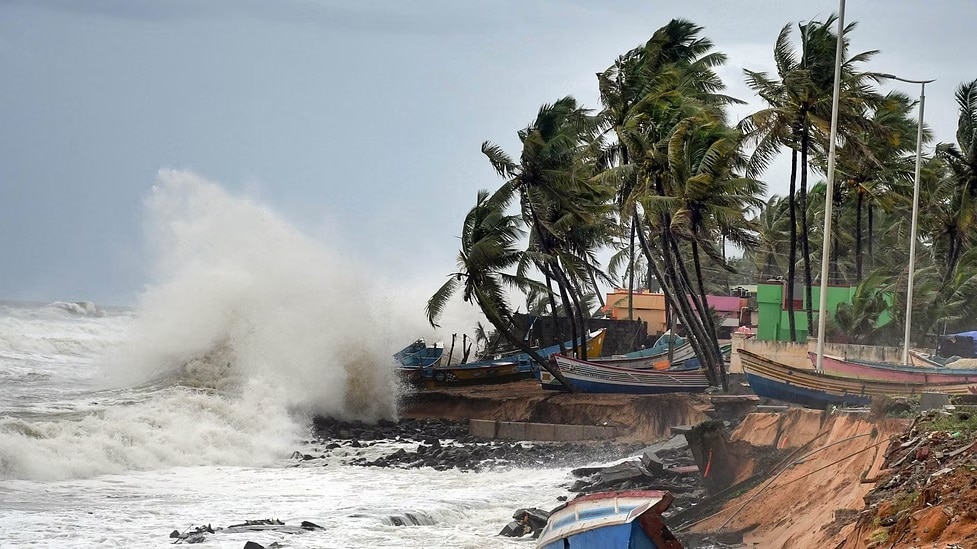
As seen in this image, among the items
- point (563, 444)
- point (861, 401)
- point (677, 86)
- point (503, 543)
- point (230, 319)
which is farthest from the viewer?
point (230, 319)

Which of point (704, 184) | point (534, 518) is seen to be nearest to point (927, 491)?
point (534, 518)

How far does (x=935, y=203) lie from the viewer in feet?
130

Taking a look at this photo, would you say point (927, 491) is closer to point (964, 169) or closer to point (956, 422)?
point (956, 422)

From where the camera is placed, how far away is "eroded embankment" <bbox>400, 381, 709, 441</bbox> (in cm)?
2802

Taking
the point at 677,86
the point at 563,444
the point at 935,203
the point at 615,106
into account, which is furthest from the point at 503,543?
the point at 935,203

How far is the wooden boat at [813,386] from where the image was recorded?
21.4 metres

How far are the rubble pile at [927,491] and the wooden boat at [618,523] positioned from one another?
184 centimetres

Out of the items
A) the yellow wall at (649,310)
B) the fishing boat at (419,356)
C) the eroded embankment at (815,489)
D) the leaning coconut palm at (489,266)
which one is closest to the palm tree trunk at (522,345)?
the leaning coconut palm at (489,266)

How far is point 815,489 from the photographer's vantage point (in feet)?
48.0

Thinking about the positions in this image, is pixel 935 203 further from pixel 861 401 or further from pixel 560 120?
pixel 861 401

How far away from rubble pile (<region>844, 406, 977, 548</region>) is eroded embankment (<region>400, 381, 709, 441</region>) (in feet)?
41.4

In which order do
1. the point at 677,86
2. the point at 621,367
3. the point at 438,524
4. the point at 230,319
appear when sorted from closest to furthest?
1. the point at 438,524
2. the point at 621,367
3. the point at 677,86
4. the point at 230,319

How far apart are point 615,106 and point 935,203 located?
13278mm

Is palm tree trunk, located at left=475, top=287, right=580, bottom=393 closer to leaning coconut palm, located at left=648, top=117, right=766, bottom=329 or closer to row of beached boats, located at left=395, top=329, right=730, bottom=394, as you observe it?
row of beached boats, located at left=395, top=329, right=730, bottom=394
